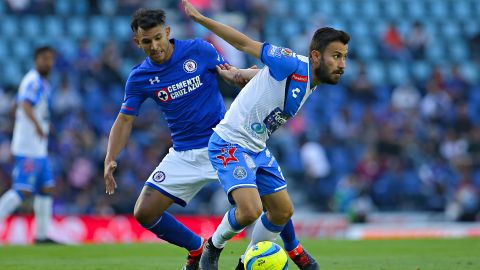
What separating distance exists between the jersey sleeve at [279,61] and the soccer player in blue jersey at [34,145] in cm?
634

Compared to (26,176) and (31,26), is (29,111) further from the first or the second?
(31,26)

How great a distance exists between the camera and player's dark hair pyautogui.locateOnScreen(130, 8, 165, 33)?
342 inches

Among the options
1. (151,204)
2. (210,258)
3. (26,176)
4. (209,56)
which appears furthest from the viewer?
(26,176)

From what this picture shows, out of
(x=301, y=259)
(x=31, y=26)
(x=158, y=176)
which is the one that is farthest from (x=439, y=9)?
(x=301, y=259)

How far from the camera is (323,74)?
805 centimetres

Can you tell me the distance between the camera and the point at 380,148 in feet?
64.5

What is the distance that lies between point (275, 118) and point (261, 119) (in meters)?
0.12

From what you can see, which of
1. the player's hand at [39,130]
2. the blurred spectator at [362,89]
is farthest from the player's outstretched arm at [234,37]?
the blurred spectator at [362,89]

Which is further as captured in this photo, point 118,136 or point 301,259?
point 118,136

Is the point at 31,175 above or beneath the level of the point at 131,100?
beneath

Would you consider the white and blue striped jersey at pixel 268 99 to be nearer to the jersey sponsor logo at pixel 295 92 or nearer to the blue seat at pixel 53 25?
the jersey sponsor logo at pixel 295 92

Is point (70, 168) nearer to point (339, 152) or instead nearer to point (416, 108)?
point (339, 152)

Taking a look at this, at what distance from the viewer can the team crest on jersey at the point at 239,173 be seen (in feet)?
26.3

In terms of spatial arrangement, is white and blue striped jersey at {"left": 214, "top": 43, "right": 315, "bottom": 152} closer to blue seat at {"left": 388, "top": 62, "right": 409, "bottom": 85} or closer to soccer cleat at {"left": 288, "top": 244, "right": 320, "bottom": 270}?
soccer cleat at {"left": 288, "top": 244, "right": 320, "bottom": 270}
